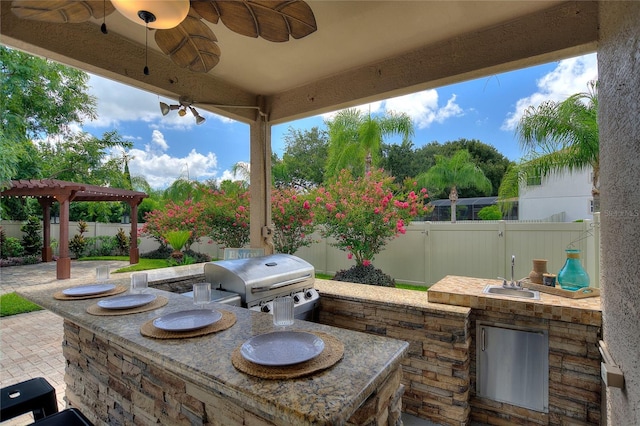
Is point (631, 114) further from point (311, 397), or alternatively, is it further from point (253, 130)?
point (253, 130)

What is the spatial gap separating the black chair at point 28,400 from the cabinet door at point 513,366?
2.62 m

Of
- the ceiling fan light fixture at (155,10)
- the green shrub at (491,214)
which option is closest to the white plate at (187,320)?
the ceiling fan light fixture at (155,10)

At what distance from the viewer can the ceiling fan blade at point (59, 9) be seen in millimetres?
1362

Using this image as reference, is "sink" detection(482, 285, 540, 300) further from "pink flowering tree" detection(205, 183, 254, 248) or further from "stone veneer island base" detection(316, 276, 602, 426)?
"pink flowering tree" detection(205, 183, 254, 248)

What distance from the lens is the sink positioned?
7.64ft

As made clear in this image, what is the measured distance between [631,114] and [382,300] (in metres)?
1.80

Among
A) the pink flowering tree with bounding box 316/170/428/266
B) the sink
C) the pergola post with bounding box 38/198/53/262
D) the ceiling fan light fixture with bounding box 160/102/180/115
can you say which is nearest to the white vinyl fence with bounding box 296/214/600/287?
the pink flowering tree with bounding box 316/170/428/266

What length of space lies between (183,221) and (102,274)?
7.19 m

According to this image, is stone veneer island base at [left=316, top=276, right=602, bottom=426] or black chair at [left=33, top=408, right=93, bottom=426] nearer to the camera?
black chair at [left=33, top=408, right=93, bottom=426]

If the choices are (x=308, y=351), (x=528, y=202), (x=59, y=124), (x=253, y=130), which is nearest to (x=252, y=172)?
(x=253, y=130)

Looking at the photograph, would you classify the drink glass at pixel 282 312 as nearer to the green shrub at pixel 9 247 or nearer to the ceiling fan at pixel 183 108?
the ceiling fan at pixel 183 108

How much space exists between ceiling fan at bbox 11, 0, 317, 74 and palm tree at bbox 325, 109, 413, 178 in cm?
653

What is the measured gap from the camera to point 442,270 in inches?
239

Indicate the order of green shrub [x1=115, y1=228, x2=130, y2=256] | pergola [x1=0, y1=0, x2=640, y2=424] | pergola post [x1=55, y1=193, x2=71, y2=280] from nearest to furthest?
1. pergola [x1=0, y1=0, x2=640, y2=424]
2. pergola post [x1=55, y1=193, x2=71, y2=280]
3. green shrub [x1=115, y1=228, x2=130, y2=256]
